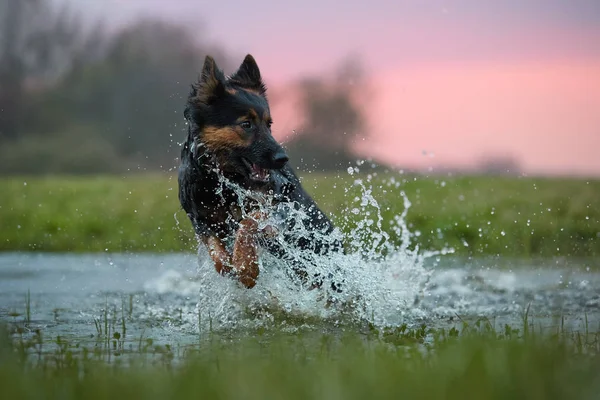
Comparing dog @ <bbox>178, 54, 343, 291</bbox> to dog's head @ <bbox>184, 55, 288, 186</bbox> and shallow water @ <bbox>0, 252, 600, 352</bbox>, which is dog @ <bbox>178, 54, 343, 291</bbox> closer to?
dog's head @ <bbox>184, 55, 288, 186</bbox>

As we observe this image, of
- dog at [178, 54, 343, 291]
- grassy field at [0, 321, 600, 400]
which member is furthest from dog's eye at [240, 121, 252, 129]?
grassy field at [0, 321, 600, 400]

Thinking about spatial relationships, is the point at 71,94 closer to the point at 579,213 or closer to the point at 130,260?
the point at 130,260

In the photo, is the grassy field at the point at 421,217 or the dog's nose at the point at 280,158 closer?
the dog's nose at the point at 280,158

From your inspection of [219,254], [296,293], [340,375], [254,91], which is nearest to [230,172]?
[219,254]

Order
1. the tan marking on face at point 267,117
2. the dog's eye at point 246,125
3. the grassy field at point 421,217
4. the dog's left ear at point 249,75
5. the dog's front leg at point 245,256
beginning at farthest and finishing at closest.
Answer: the grassy field at point 421,217 < the dog's left ear at point 249,75 < the tan marking on face at point 267,117 < the dog's eye at point 246,125 < the dog's front leg at point 245,256

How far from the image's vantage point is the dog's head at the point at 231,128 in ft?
21.9

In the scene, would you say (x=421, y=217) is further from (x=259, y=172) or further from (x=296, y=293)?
(x=259, y=172)

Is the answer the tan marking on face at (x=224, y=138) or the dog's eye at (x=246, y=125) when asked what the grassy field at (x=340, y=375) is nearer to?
the tan marking on face at (x=224, y=138)

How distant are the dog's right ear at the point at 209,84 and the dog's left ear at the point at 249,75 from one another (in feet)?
1.51

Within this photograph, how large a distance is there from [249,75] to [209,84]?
619 mm

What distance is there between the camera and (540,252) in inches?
485

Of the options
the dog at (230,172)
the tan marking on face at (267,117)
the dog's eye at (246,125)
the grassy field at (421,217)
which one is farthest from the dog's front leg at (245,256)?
the grassy field at (421,217)

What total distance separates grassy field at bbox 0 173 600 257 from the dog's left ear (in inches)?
120

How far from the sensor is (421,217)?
49.0ft
